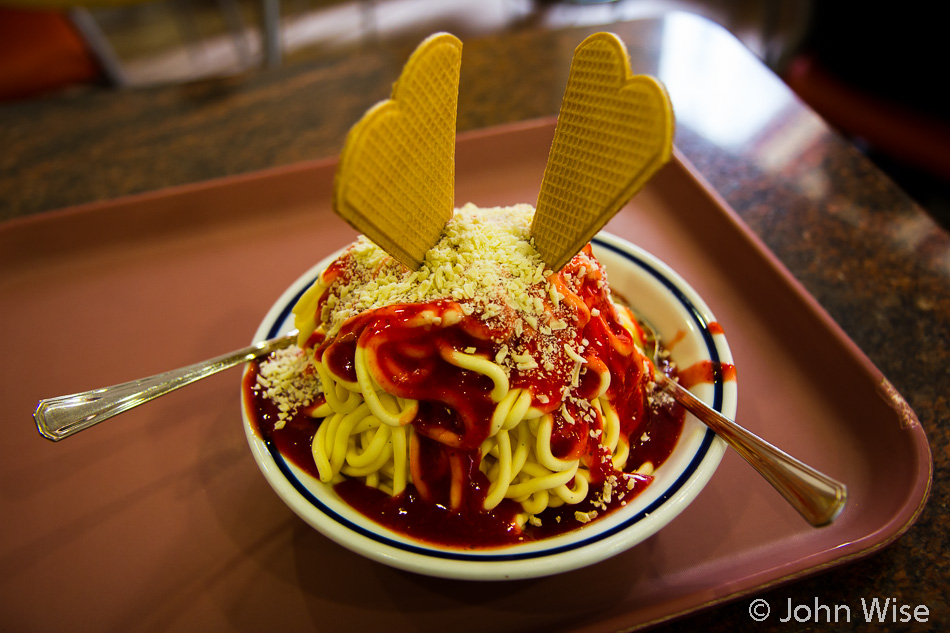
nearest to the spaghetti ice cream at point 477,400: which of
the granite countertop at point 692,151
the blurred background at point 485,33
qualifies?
the granite countertop at point 692,151

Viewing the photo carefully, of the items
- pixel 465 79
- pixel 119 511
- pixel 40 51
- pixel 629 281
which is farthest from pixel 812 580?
pixel 40 51

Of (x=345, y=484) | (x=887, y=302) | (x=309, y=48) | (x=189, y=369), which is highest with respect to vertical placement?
(x=189, y=369)

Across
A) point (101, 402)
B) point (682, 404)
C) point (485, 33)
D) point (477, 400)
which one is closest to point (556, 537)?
point (477, 400)

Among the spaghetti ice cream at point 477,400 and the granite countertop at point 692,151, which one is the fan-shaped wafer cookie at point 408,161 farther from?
the granite countertop at point 692,151

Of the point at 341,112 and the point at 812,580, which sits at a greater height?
the point at 341,112

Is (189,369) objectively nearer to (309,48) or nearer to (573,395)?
(573,395)

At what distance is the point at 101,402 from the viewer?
1239 mm

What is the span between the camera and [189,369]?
4.46ft

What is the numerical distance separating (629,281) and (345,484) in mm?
805

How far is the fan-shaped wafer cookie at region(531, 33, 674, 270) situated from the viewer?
95cm

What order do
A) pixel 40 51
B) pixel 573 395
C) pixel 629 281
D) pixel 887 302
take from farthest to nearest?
pixel 40 51, pixel 887 302, pixel 629 281, pixel 573 395

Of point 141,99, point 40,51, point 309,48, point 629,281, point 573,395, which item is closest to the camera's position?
point 573,395

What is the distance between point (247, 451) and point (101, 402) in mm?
339

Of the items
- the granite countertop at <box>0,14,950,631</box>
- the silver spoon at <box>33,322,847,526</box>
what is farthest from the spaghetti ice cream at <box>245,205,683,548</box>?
the granite countertop at <box>0,14,950,631</box>
